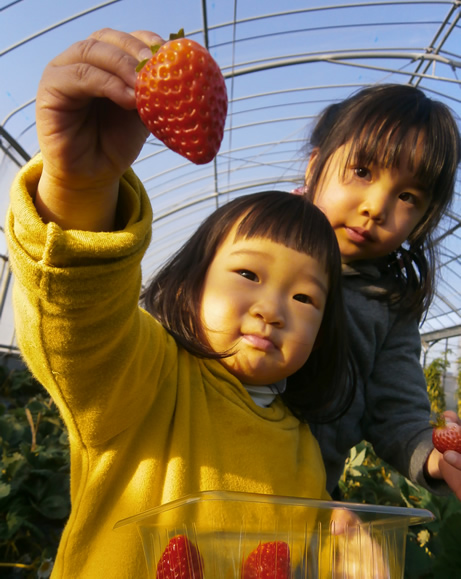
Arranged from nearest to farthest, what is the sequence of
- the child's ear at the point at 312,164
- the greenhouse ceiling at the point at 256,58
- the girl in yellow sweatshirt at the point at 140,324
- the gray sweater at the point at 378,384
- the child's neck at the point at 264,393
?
the girl in yellow sweatshirt at the point at 140,324, the child's neck at the point at 264,393, the gray sweater at the point at 378,384, the child's ear at the point at 312,164, the greenhouse ceiling at the point at 256,58

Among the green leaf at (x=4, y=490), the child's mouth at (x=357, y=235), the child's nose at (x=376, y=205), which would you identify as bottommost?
the green leaf at (x=4, y=490)

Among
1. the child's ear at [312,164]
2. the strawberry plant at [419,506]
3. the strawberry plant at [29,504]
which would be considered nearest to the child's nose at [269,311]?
the child's ear at [312,164]

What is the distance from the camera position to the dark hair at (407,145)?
5.01 feet

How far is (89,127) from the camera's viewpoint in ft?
2.52

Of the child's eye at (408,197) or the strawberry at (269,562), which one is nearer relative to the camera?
the strawberry at (269,562)

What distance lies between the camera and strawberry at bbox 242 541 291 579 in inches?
24.0

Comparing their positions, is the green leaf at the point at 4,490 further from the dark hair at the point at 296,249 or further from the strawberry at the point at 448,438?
the strawberry at the point at 448,438

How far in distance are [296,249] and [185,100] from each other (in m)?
0.53

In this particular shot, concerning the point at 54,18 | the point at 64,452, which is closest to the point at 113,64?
the point at 64,452

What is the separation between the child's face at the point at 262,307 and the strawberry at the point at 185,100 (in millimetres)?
439

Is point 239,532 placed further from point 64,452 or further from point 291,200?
point 64,452

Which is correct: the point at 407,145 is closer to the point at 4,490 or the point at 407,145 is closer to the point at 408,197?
the point at 408,197

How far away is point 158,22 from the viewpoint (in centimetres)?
718

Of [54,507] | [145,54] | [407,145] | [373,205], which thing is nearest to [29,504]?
[54,507]
